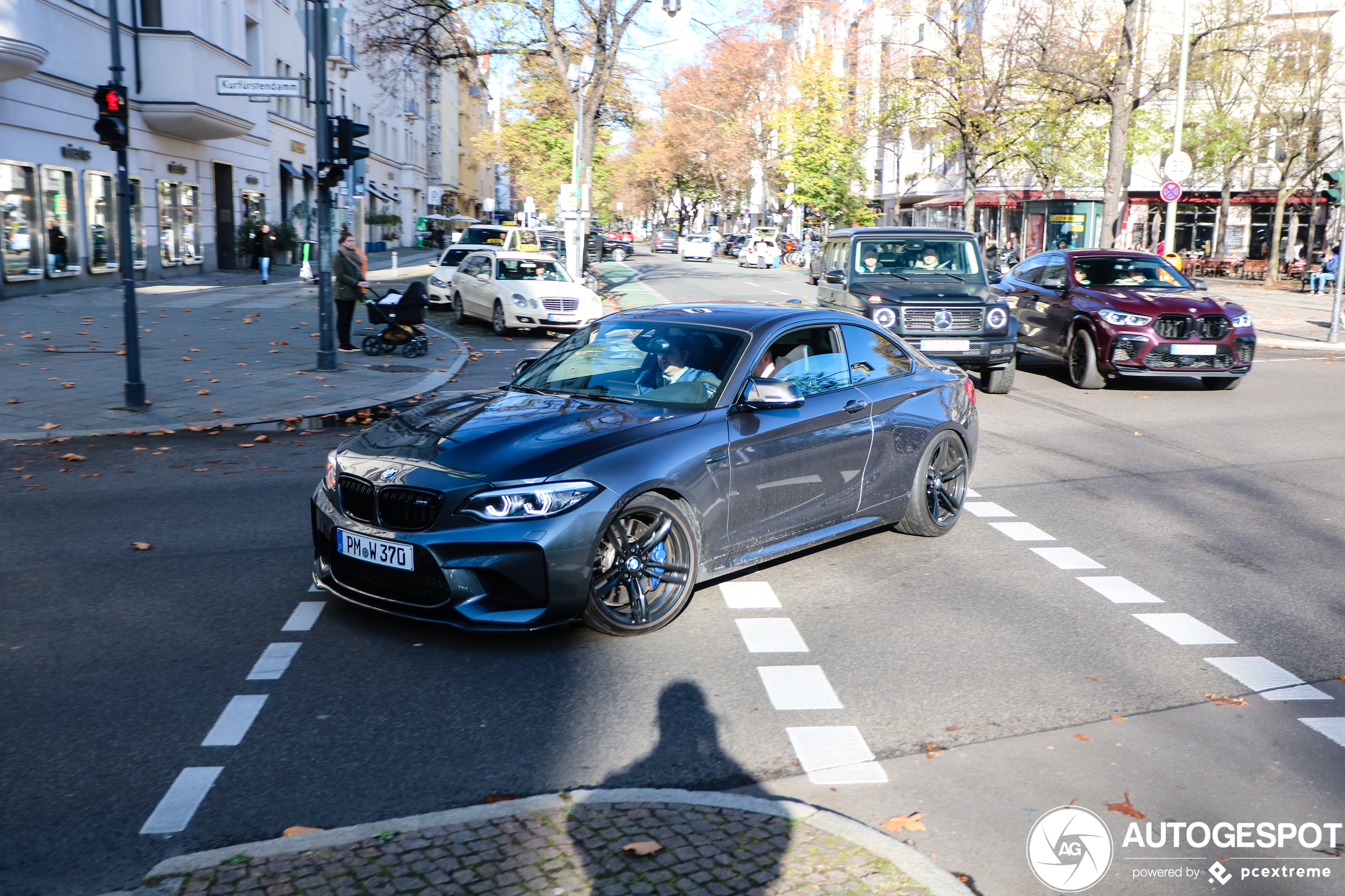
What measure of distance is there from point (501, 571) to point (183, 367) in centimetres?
1172

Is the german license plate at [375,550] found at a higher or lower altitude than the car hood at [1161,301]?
lower

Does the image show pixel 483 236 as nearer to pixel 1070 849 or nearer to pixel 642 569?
pixel 642 569

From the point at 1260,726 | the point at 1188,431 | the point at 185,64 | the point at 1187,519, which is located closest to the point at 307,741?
the point at 1260,726

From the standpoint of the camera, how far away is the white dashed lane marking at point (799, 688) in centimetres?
479

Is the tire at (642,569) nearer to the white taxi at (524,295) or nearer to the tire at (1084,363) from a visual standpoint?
the tire at (1084,363)

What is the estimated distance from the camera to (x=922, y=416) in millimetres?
7352

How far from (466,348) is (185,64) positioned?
1515cm

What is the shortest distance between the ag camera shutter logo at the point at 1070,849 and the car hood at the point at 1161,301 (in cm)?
1230

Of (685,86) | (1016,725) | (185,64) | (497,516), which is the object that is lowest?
(1016,725)

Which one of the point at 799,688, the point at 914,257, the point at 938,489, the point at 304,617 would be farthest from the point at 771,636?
the point at 914,257

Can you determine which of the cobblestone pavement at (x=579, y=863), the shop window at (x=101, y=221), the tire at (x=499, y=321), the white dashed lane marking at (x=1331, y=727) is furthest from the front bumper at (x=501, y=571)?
the shop window at (x=101, y=221)

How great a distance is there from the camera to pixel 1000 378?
15.0 metres

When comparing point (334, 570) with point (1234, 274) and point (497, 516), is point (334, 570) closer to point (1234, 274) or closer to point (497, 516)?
point (497, 516)

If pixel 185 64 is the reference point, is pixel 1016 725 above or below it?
below
